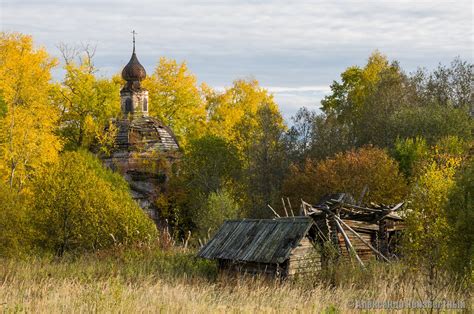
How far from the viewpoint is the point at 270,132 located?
3706 cm

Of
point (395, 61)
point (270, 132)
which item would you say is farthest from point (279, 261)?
point (395, 61)

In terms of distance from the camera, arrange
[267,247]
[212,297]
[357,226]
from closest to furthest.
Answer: [212,297] → [267,247] → [357,226]

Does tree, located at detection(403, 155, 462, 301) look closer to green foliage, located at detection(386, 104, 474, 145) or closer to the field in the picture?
the field

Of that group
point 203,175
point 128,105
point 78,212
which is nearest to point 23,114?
point 78,212

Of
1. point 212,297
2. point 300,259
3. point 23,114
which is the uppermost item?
point 23,114

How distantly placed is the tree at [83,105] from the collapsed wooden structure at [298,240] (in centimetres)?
2119

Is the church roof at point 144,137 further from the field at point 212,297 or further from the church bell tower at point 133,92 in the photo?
the field at point 212,297

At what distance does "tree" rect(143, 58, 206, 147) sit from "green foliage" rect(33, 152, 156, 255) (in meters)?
21.8

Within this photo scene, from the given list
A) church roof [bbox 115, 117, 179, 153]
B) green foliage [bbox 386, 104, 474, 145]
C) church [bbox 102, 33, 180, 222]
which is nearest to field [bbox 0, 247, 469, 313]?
green foliage [bbox 386, 104, 474, 145]

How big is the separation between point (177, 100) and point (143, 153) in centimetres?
573

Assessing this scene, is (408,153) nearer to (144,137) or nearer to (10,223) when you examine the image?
(144,137)

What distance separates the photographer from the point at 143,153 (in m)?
42.5

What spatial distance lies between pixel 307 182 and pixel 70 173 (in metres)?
12.1

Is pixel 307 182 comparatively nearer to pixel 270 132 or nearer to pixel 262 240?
pixel 270 132
